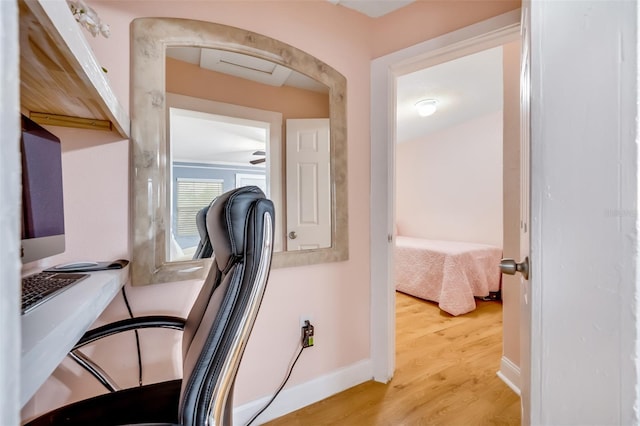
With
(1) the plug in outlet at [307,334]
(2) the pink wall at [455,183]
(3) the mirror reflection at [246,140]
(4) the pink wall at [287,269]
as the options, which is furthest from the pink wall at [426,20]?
(2) the pink wall at [455,183]

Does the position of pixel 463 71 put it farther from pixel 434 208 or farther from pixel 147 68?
pixel 147 68

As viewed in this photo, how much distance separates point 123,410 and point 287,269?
0.91 m

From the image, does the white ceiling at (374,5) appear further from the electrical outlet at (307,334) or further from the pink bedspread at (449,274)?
the pink bedspread at (449,274)

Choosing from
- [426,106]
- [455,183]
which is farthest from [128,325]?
[455,183]

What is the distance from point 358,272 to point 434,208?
12.0ft

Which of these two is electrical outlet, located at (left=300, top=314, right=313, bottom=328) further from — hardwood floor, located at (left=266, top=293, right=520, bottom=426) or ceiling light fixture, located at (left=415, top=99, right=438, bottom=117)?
ceiling light fixture, located at (left=415, top=99, right=438, bottom=117)

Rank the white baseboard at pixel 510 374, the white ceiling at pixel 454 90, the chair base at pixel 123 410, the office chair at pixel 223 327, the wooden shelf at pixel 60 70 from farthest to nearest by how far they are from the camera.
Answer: the white ceiling at pixel 454 90, the white baseboard at pixel 510 374, the chair base at pixel 123 410, the office chair at pixel 223 327, the wooden shelf at pixel 60 70

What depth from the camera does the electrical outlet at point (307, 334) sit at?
168 cm

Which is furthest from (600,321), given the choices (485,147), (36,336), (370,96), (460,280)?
(485,147)

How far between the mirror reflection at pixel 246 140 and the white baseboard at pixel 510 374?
53.2 inches

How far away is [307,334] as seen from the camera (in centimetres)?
169

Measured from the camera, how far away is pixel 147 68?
1.25 metres

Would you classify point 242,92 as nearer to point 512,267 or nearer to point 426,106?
point 512,267

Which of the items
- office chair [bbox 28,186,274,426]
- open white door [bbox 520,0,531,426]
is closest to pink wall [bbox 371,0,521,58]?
open white door [bbox 520,0,531,426]
